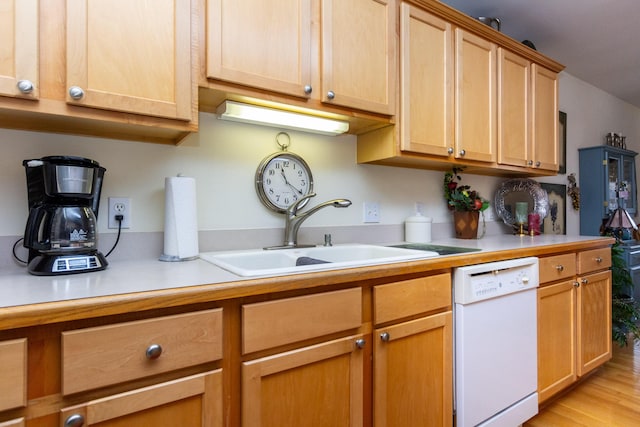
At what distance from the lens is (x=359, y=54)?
151 cm

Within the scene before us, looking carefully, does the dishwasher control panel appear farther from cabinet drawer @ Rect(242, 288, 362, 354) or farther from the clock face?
the clock face

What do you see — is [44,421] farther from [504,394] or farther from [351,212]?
[504,394]

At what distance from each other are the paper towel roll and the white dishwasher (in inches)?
41.8

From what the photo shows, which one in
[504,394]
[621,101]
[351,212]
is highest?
[621,101]

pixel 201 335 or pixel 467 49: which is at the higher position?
pixel 467 49

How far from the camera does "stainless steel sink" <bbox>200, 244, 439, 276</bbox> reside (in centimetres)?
122

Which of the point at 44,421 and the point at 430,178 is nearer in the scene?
the point at 44,421

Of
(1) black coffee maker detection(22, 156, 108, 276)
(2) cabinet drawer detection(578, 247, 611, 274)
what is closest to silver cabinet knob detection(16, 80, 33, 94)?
(1) black coffee maker detection(22, 156, 108, 276)

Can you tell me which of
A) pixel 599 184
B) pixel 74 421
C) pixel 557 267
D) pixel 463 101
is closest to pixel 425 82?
pixel 463 101

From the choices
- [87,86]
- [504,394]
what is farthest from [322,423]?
[87,86]

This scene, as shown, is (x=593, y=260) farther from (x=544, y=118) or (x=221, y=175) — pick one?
(x=221, y=175)

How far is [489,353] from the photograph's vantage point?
1507mm

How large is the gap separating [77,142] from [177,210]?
415mm

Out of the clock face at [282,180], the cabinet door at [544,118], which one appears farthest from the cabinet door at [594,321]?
the clock face at [282,180]
